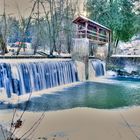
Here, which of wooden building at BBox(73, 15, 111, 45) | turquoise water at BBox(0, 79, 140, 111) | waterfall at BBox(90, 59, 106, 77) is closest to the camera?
turquoise water at BBox(0, 79, 140, 111)

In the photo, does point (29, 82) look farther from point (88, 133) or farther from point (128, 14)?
point (128, 14)

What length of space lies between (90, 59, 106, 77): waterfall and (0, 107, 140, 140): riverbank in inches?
413

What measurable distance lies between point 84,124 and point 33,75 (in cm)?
648

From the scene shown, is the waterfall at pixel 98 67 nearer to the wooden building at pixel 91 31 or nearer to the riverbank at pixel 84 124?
the wooden building at pixel 91 31

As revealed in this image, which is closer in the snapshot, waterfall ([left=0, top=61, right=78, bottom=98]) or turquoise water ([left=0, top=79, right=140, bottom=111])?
turquoise water ([left=0, top=79, right=140, bottom=111])

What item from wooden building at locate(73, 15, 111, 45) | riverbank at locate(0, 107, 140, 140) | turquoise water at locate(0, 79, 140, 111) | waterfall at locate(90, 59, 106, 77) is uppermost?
wooden building at locate(73, 15, 111, 45)

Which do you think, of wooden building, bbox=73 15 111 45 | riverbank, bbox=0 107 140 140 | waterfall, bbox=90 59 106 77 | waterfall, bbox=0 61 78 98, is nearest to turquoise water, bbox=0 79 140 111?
riverbank, bbox=0 107 140 140

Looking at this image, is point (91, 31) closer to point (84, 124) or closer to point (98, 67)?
point (98, 67)

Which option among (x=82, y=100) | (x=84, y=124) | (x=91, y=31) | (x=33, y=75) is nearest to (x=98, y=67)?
(x=91, y=31)

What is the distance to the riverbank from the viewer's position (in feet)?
18.8

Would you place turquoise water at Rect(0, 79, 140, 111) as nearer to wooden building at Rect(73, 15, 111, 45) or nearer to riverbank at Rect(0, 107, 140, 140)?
riverbank at Rect(0, 107, 140, 140)

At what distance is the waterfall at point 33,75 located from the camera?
11.1 meters

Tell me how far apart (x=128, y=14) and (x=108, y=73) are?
22.0 feet

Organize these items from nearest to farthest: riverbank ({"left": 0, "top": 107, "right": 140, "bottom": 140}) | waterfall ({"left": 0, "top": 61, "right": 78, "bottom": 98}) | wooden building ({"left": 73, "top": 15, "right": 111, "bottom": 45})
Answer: riverbank ({"left": 0, "top": 107, "right": 140, "bottom": 140}), waterfall ({"left": 0, "top": 61, "right": 78, "bottom": 98}), wooden building ({"left": 73, "top": 15, "right": 111, "bottom": 45})
